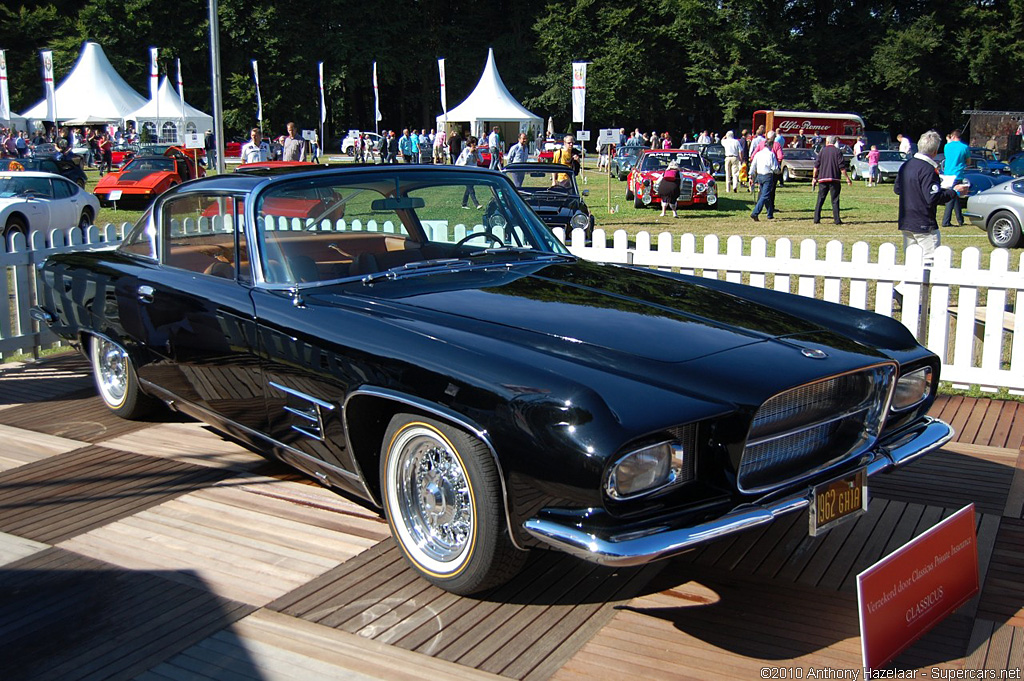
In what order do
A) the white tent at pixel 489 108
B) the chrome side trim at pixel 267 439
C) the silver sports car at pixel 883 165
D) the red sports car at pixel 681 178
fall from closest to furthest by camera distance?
the chrome side trim at pixel 267 439, the red sports car at pixel 681 178, the silver sports car at pixel 883 165, the white tent at pixel 489 108

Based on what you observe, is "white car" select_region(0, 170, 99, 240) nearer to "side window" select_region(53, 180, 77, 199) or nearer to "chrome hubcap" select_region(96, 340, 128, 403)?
"side window" select_region(53, 180, 77, 199)

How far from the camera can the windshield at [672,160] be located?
2395cm

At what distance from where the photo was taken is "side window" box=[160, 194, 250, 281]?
456 centimetres

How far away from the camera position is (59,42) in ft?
189

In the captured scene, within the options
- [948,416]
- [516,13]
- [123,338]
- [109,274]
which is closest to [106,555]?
[123,338]

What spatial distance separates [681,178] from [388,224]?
19.0m

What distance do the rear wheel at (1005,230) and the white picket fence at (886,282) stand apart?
8.80 meters

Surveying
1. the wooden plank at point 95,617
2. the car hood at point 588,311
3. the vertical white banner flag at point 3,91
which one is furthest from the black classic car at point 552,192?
the vertical white banner flag at point 3,91

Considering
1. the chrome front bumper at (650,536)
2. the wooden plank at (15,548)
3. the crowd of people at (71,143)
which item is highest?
the crowd of people at (71,143)

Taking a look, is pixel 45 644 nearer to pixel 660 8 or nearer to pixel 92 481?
pixel 92 481

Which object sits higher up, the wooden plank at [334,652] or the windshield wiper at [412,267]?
the windshield wiper at [412,267]

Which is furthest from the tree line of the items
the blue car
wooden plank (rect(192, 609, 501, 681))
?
wooden plank (rect(192, 609, 501, 681))

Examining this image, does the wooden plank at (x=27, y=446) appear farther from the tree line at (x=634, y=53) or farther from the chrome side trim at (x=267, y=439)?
the tree line at (x=634, y=53)

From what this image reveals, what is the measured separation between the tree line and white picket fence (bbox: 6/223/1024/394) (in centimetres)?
5236
